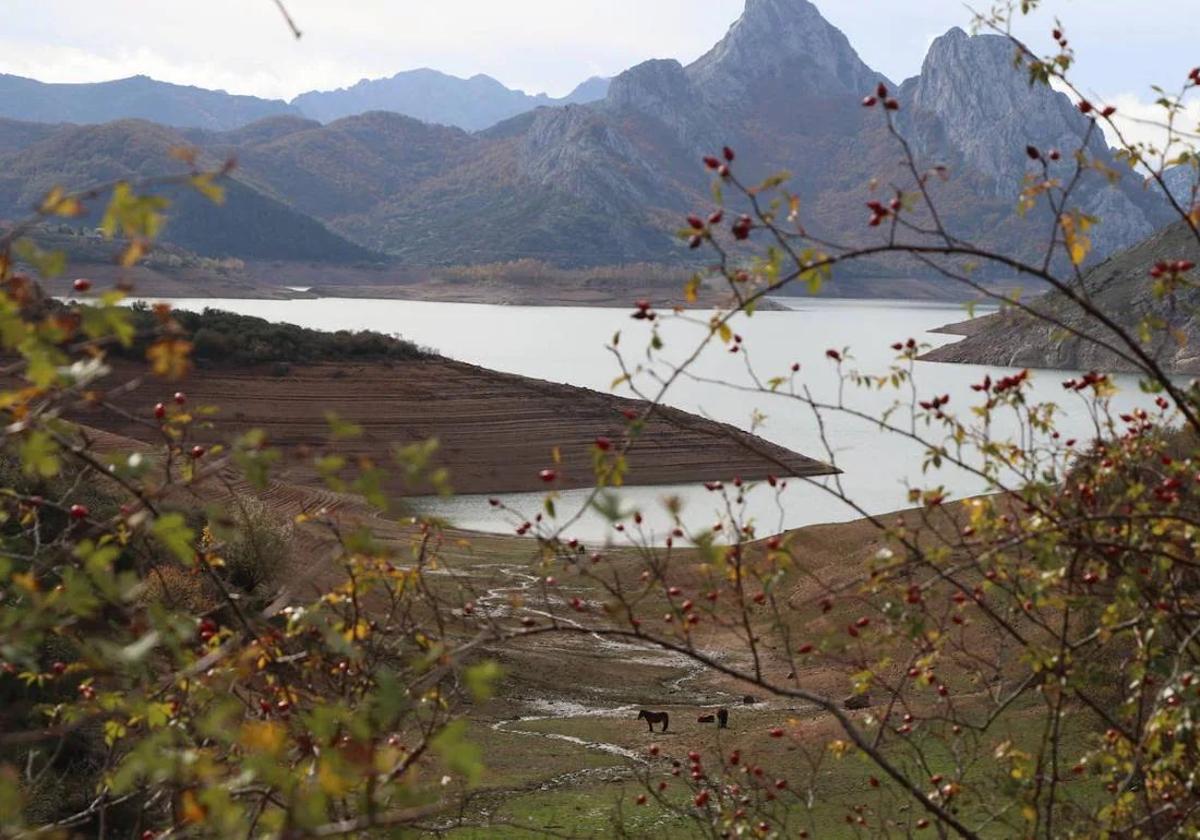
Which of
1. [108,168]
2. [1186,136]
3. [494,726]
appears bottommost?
[494,726]

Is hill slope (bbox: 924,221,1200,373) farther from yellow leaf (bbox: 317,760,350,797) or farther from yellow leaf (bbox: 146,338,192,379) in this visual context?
yellow leaf (bbox: 317,760,350,797)

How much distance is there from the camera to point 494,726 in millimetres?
14164

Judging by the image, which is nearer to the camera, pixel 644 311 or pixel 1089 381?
pixel 644 311

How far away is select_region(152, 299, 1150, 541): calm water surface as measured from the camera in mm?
32438

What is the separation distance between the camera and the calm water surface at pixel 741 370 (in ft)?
106

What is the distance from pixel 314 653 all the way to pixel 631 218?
172931 mm

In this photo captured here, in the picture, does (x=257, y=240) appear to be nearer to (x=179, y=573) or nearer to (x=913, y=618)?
(x=179, y=573)

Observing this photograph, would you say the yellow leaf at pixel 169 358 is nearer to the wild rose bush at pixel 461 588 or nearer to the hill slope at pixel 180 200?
the wild rose bush at pixel 461 588

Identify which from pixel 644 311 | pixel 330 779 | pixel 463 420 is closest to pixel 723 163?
pixel 644 311

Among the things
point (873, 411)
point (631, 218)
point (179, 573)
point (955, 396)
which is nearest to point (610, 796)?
point (179, 573)

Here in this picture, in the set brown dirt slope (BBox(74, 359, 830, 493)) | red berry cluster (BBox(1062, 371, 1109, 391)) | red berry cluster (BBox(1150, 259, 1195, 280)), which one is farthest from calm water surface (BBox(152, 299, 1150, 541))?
brown dirt slope (BBox(74, 359, 830, 493))

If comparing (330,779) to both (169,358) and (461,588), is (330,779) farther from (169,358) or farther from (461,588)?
(461,588)

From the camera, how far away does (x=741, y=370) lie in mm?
64250

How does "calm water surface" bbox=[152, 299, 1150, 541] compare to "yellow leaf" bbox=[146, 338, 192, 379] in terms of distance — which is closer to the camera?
"yellow leaf" bbox=[146, 338, 192, 379]
